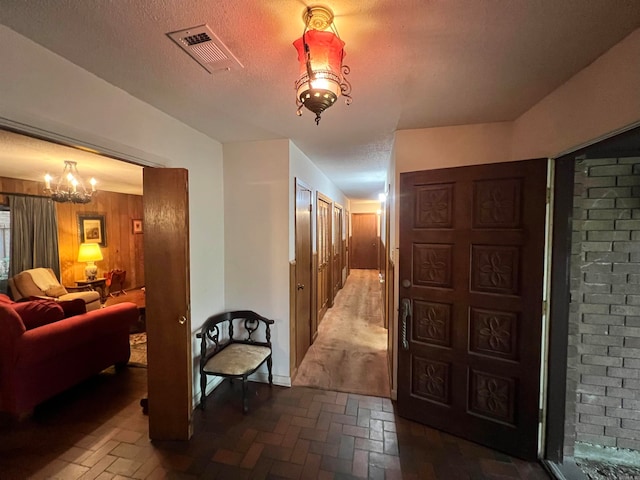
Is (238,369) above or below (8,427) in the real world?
above

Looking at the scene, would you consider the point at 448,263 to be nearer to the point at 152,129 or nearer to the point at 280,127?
the point at 280,127

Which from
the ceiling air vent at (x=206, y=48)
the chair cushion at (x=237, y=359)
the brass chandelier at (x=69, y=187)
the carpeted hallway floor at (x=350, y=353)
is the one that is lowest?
the carpeted hallway floor at (x=350, y=353)

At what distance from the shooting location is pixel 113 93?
165 centimetres

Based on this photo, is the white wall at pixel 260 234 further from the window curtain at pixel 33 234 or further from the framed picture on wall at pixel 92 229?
the framed picture on wall at pixel 92 229

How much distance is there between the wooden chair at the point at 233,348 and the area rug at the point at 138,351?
1.17 meters

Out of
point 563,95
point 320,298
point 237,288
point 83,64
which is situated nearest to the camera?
point 83,64

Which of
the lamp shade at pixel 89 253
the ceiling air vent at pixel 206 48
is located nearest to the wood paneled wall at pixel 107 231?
the lamp shade at pixel 89 253

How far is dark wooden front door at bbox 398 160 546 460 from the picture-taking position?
70.2 inches

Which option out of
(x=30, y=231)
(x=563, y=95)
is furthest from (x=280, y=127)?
(x=30, y=231)

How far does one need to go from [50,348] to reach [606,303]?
13.8 feet

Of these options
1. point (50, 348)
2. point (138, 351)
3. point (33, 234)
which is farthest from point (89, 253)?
point (50, 348)

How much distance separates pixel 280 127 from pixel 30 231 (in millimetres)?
5071

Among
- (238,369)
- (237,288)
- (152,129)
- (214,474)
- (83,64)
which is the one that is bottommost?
(214,474)

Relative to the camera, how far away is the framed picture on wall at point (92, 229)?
17.5 feet
